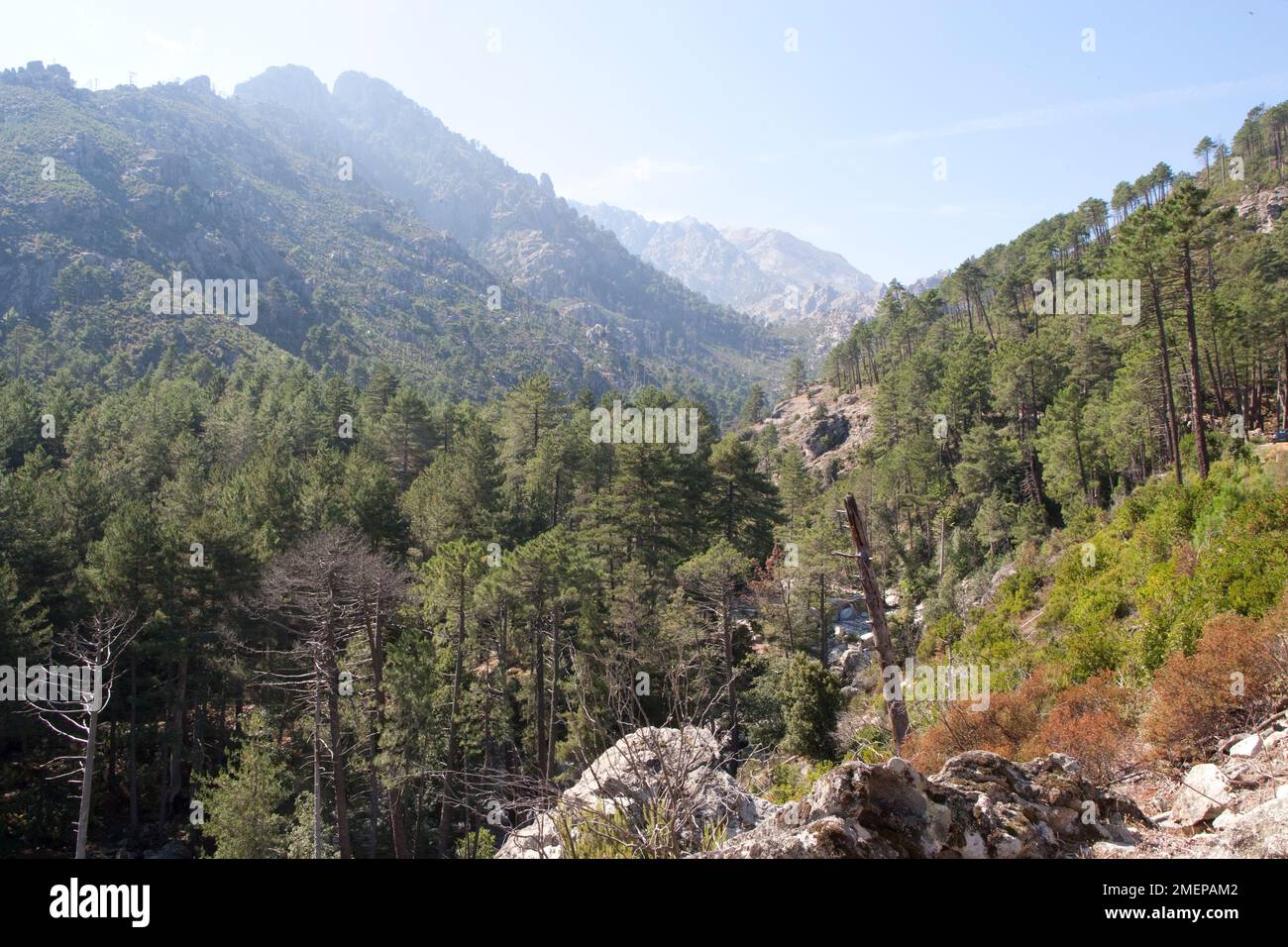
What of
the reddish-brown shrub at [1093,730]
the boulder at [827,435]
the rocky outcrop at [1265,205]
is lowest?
the reddish-brown shrub at [1093,730]

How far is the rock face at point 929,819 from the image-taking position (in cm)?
361

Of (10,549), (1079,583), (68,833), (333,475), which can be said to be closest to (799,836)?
(1079,583)

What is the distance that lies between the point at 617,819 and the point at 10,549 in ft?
93.2

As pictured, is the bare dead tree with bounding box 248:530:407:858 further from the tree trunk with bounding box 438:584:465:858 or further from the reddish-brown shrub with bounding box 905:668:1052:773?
the reddish-brown shrub with bounding box 905:668:1052:773

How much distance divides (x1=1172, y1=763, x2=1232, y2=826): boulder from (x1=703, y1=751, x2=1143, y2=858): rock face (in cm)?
96

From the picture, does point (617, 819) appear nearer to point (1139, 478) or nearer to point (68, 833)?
point (68, 833)

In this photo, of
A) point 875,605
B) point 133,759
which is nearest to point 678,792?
point 875,605

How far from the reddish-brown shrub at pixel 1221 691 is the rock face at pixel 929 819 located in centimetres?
326

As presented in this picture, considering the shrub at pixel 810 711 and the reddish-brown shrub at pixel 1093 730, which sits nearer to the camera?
the reddish-brown shrub at pixel 1093 730

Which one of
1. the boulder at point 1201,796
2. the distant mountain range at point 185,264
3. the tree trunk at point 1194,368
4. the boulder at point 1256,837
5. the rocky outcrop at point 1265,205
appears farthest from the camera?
the distant mountain range at point 185,264

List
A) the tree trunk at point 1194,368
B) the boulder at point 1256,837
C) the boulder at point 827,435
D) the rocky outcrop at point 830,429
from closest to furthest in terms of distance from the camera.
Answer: the boulder at point 1256,837 < the tree trunk at point 1194,368 < the rocky outcrop at point 830,429 < the boulder at point 827,435

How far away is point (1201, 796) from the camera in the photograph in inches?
204

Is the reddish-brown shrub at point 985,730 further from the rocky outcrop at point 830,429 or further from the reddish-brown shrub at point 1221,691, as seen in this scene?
the rocky outcrop at point 830,429

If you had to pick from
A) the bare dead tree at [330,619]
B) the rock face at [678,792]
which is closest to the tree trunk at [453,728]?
the bare dead tree at [330,619]
